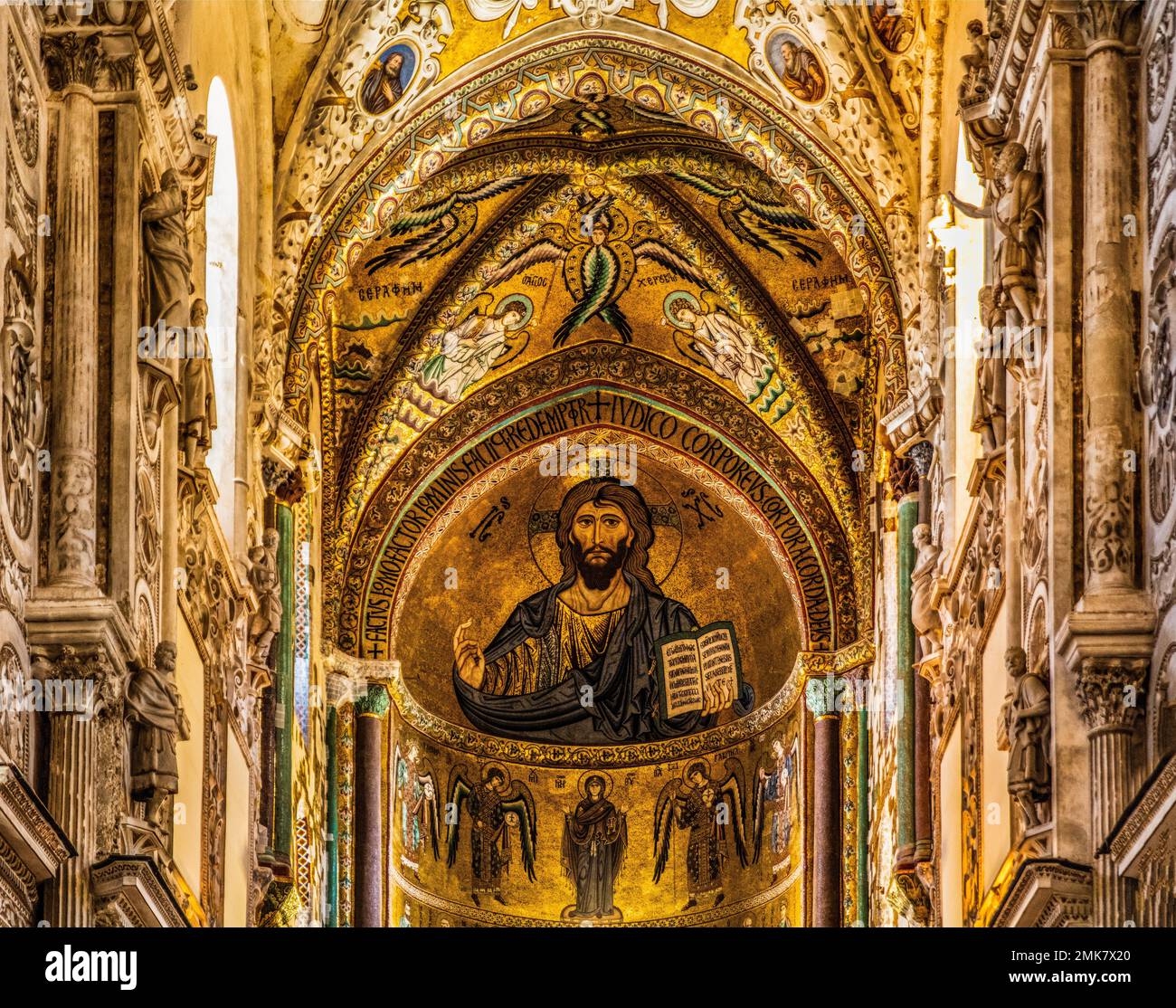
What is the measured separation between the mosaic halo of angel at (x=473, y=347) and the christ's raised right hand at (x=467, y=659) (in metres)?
2.76

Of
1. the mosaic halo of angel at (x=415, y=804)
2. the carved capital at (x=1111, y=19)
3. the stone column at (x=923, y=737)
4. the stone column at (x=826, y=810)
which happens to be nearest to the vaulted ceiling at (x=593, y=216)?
the stone column at (x=923, y=737)

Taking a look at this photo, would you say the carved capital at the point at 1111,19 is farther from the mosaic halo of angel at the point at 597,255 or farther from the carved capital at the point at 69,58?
the mosaic halo of angel at the point at 597,255

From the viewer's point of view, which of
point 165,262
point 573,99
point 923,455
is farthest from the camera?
point 573,99

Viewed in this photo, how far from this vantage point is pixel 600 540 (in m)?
26.9

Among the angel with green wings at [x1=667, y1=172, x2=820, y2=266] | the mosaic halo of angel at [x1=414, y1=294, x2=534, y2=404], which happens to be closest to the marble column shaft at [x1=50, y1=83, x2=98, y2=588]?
the angel with green wings at [x1=667, y1=172, x2=820, y2=266]

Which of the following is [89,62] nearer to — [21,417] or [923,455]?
[21,417]

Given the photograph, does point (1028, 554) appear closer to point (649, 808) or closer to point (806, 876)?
point (806, 876)

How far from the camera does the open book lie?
86.3 ft

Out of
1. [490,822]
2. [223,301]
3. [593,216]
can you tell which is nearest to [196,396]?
[223,301]

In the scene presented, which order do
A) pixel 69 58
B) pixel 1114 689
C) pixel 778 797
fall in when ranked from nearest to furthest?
pixel 1114 689 < pixel 69 58 < pixel 778 797

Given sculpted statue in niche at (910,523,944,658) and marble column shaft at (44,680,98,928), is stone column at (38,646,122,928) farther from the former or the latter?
sculpted statue in niche at (910,523,944,658)

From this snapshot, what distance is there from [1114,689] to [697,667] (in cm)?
1446
